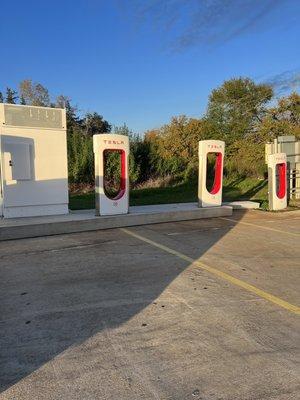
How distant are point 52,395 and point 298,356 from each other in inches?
78.7

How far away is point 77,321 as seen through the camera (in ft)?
14.2

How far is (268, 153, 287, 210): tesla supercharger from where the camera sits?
1381cm

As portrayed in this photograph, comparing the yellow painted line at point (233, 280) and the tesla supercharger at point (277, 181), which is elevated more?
the tesla supercharger at point (277, 181)

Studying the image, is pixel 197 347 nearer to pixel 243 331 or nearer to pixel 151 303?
pixel 243 331

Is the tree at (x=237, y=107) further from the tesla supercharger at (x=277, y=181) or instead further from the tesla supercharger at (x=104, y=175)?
the tesla supercharger at (x=104, y=175)

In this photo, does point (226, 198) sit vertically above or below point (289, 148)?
below

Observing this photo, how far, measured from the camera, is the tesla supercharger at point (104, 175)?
33.3ft

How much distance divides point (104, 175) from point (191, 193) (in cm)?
951

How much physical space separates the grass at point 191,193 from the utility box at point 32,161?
664 cm

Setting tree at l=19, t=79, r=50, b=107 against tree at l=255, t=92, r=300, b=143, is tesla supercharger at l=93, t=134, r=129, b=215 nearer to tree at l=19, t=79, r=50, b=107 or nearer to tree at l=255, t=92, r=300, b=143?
tree at l=255, t=92, r=300, b=143

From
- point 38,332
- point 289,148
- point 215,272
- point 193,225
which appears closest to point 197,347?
point 38,332

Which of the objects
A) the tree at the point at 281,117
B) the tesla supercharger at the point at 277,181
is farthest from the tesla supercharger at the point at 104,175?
the tree at the point at 281,117

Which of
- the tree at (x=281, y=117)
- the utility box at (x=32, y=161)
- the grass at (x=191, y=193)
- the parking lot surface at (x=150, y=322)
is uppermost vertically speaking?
the tree at (x=281, y=117)

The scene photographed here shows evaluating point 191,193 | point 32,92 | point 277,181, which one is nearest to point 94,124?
point 32,92
